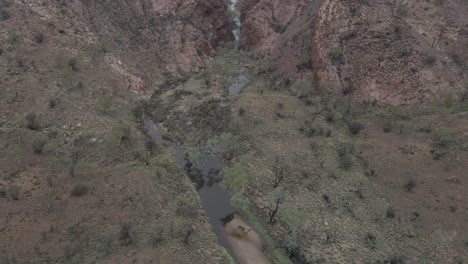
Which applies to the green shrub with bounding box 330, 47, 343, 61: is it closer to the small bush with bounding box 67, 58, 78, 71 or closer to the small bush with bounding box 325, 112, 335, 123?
the small bush with bounding box 325, 112, 335, 123

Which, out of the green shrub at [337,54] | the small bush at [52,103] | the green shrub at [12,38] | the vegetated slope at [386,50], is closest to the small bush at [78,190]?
the small bush at [52,103]

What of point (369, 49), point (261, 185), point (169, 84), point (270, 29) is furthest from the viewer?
point (270, 29)

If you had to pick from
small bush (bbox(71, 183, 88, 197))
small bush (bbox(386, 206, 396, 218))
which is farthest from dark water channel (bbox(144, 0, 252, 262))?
small bush (bbox(386, 206, 396, 218))

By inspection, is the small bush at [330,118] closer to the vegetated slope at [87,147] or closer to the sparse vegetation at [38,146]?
the vegetated slope at [87,147]

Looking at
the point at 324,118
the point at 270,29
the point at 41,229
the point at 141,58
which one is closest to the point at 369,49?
the point at 324,118

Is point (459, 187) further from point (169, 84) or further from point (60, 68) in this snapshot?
point (60, 68)

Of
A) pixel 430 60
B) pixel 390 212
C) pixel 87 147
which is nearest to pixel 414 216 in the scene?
pixel 390 212
